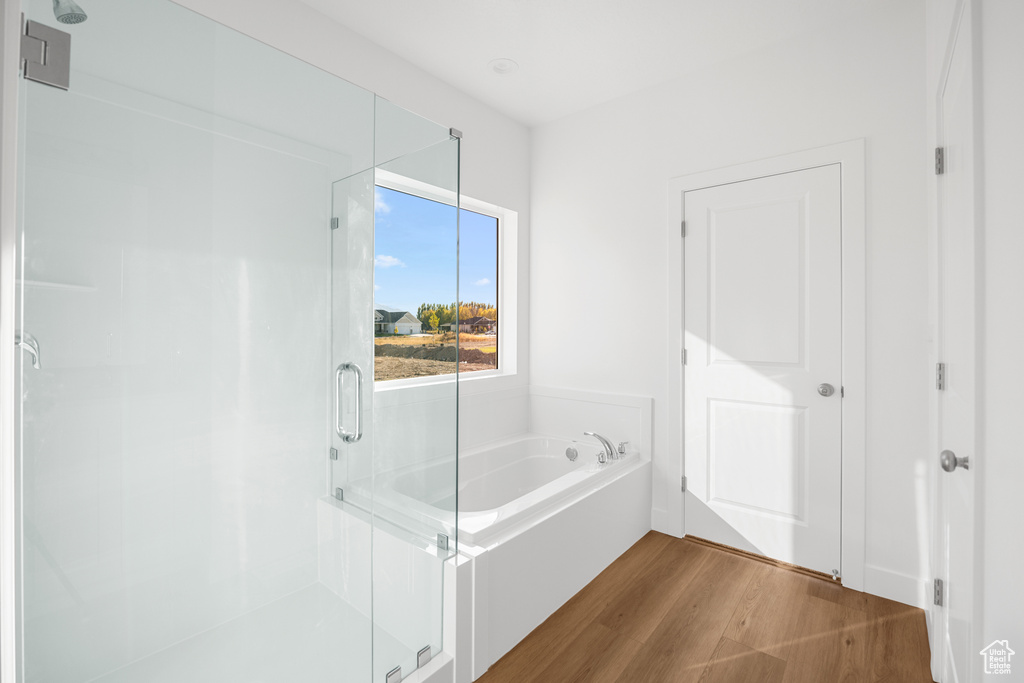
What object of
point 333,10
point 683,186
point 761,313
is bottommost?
point 761,313

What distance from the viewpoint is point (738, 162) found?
2525 mm

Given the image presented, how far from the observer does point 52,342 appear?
3.24 feet

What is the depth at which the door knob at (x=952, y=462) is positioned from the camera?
1.14 metres

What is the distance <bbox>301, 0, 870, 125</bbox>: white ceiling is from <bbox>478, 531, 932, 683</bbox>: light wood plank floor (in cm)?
264

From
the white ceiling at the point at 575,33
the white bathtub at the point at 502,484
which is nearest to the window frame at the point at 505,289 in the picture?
the white bathtub at the point at 502,484

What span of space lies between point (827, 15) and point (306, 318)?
8.65ft

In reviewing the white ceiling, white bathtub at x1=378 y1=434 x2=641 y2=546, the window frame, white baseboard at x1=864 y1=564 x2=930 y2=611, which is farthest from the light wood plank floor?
the white ceiling

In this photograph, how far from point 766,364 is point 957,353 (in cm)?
118

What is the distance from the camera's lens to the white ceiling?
214cm

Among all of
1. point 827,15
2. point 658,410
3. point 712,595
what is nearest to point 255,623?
point 712,595

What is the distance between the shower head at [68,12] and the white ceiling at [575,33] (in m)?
1.38

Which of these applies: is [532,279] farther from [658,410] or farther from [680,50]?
[680,50]

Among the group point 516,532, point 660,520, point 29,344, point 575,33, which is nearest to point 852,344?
point 660,520

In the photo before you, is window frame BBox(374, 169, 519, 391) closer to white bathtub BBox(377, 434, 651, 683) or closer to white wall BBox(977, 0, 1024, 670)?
white bathtub BBox(377, 434, 651, 683)
